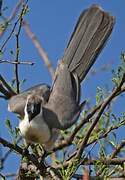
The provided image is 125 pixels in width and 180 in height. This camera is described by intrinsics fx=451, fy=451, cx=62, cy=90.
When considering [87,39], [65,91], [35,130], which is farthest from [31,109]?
[87,39]

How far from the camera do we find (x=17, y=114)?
2.53 meters

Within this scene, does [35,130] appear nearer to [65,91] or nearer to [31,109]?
[31,109]

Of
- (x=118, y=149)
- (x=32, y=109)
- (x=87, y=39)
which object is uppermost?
(x=87, y=39)

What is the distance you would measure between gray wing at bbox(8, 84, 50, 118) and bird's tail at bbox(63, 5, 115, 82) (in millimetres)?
300

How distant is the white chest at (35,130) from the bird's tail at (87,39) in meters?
0.51

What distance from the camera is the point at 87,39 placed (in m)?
3.01

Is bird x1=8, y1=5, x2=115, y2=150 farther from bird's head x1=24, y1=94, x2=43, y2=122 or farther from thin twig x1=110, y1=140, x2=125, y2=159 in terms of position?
thin twig x1=110, y1=140, x2=125, y2=159

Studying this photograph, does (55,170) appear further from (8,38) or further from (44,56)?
(44,56)

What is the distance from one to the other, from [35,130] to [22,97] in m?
0.19

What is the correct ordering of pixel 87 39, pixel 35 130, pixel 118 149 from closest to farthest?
pixel 118 149, pixel 35 130, pixel 87 39

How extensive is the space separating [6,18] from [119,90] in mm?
710

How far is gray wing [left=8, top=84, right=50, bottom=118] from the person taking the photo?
2.35 metres

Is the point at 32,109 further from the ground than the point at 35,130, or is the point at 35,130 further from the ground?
the point at 32,109

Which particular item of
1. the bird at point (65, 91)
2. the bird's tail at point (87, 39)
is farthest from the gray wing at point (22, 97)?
the bird's tail at point (87, 39)
